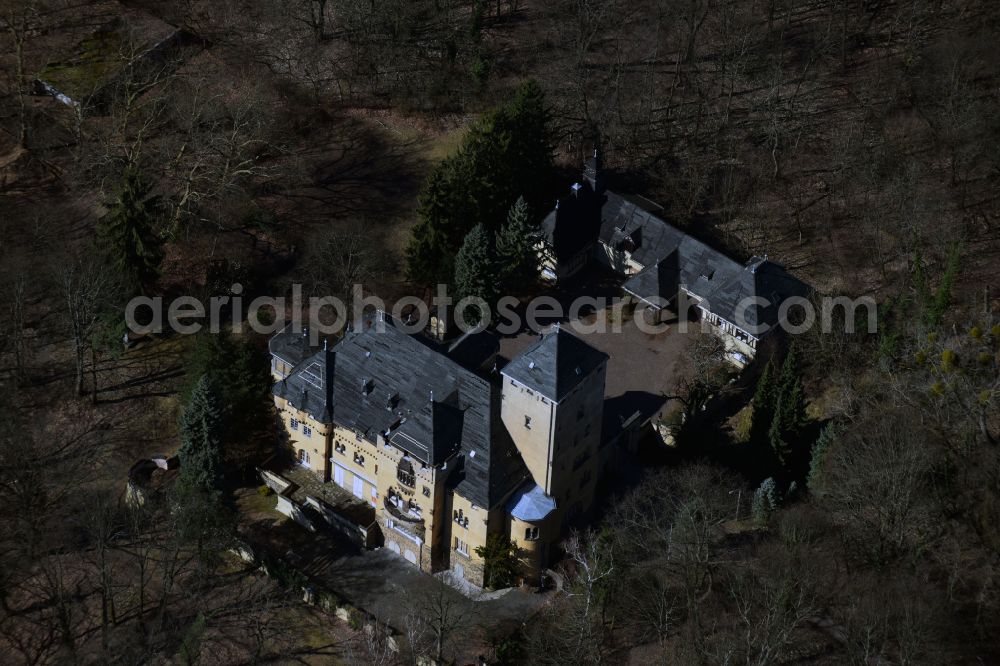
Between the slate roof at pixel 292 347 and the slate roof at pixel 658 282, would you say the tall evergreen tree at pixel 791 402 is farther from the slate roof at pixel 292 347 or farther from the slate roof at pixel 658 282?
the slate roof at pixel 292 347

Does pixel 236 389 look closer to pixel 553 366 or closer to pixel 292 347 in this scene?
pixel 292 347

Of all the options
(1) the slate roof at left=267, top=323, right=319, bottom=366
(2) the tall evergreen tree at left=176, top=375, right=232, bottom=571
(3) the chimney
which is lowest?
(2) the tall evergreen tree at left=176, top=375, right=232, bottom=571

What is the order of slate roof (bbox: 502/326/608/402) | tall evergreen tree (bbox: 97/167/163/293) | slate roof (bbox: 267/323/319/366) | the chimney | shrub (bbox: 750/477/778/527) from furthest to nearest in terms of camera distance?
the chimney
tall evergreen tree (bbox: 97/167/163/293)
slate roof (bbox: 267/323/319/366)
shrub (bbox: 750/477/778/527)
slate roof (bbox: 502/326/608/402)

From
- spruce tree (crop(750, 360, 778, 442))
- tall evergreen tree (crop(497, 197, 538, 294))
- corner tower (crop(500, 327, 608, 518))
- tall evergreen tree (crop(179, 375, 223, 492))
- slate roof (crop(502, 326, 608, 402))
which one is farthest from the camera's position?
tall evergreen tree (crop(497, 197, 538, 294))

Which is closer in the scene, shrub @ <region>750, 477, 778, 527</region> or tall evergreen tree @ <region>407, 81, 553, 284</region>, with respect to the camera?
shrub @ <region>750, 477, 778, 527</region>

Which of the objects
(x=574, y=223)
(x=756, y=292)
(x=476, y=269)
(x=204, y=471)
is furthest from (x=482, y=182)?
(x=204, y=471)

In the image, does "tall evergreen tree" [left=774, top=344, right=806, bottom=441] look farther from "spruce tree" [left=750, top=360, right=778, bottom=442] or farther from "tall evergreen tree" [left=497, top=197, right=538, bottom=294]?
"tall evergreen tree" [left=497, top=197, right=538, bottom=294]

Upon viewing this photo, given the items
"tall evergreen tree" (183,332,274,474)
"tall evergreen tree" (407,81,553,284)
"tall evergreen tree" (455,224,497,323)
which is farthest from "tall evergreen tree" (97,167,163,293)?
"tall evergreen tree" (455,224,497,323)

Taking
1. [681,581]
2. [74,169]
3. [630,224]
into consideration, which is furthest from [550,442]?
[74,169]
